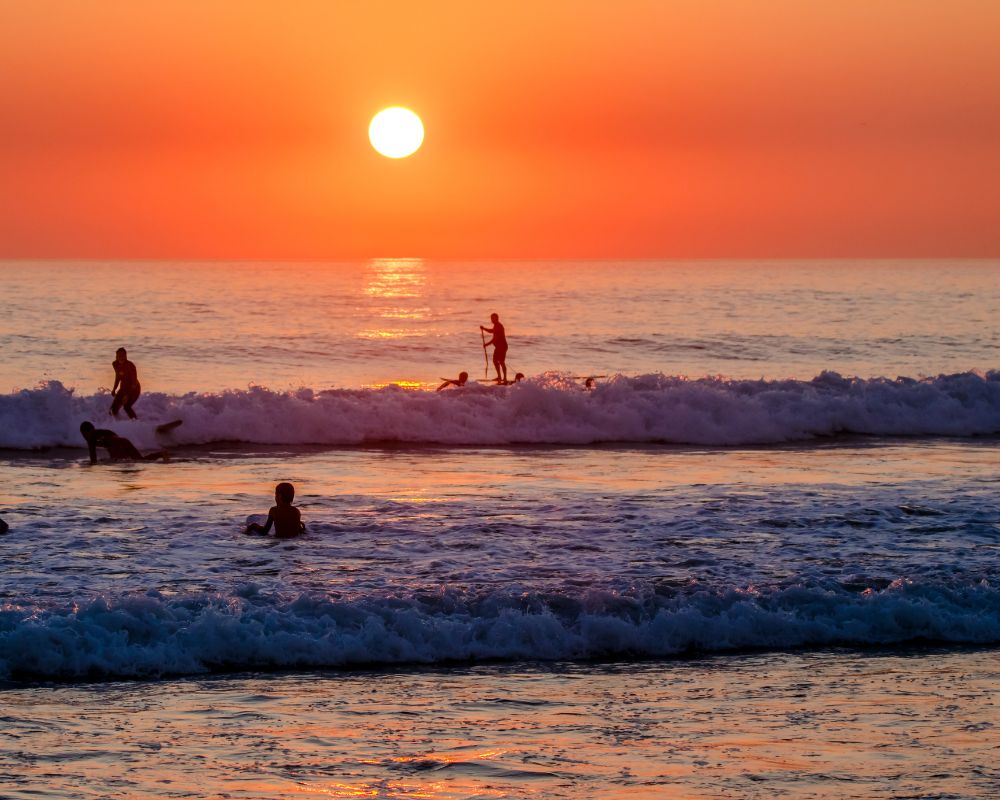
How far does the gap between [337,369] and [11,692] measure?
1372 inches

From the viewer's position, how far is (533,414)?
27219mm

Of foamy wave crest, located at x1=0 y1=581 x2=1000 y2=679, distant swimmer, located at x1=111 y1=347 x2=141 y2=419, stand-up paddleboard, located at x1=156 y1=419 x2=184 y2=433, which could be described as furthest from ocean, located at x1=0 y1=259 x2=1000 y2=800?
distant swimmer, located at x1=111 y1=347 x2=141 y2=419

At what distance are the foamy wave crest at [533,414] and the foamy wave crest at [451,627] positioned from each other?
14.7 metres

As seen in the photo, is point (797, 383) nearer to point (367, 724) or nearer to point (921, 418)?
point (921, 418)

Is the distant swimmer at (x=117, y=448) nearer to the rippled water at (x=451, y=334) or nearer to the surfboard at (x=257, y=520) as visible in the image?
the surfboard at (x=257, y=520)

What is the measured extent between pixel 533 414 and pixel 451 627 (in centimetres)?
1710

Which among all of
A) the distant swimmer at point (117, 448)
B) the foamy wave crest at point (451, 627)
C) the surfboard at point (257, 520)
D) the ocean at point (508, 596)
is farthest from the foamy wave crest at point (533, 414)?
the foamy wave crest at point (451, 627)

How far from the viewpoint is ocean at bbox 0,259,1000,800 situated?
7.29 metres

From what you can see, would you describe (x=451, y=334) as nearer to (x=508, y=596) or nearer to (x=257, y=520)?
(x=257, y=520)

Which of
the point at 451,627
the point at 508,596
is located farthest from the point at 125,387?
the point at 451,627

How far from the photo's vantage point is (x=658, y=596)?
11.0 meters

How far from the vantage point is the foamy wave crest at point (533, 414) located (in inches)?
1005

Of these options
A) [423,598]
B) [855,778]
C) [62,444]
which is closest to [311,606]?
[423,598]

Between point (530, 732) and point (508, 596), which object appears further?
point (508, 596)
